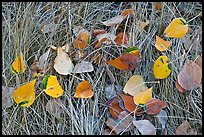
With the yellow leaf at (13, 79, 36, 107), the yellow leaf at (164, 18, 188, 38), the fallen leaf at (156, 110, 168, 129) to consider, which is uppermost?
the yellow leaf at (164, 18, 188, 38)

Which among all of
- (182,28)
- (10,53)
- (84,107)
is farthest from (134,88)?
(10,53)

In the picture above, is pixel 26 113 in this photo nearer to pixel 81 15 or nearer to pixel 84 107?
pixel 84 107

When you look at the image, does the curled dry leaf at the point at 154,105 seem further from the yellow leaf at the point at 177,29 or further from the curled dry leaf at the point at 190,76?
the yellow leaf at the point at 177,29

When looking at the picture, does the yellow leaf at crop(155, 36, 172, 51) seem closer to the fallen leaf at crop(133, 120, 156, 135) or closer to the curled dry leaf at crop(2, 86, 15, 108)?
the fallen leaf at crop(133, 120, 156, 135)

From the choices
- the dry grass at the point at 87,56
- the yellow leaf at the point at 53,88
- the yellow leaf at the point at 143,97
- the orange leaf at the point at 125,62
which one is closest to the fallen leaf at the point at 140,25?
the dry grass at the point at 87,56

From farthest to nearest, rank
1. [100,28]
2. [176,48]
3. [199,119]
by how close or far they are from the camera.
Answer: [100,28] < [176,48] < [199,119]

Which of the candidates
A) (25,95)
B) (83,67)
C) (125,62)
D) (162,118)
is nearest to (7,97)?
(25,95)

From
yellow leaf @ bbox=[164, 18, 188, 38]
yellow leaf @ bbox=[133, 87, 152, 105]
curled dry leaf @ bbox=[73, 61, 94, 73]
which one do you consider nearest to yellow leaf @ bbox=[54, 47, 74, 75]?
curled dry leaf @ bbox=[73, 61, 94, 73]

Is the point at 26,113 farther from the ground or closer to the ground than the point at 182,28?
closer to the ground
